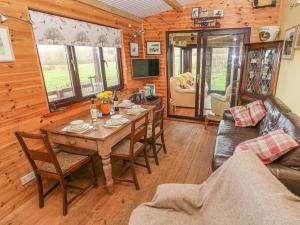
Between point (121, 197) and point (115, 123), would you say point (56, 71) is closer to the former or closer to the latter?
point (115, 123)

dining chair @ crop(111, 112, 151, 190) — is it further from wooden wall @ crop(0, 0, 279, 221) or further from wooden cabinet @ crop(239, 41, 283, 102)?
wooden cabinet @ crop(239, 41, 283, 102)

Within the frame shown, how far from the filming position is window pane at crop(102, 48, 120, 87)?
139 inches

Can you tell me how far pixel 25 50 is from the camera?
2.08 meters

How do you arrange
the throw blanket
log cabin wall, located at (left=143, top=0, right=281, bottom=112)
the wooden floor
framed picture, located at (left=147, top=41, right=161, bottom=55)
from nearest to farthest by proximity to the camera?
the throw blanket → the wooden floor → log cabin wall, located at (left=143, top=0, right=281, bottom=112) → framed picture, located at (left=147, top=41, right=161, bottom=55)

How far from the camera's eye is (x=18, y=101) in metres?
2.04

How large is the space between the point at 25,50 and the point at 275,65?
138 inches

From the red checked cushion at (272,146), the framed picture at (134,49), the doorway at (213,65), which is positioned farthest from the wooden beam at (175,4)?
the red checked cushion at (272,146)

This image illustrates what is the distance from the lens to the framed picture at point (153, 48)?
4.38 m

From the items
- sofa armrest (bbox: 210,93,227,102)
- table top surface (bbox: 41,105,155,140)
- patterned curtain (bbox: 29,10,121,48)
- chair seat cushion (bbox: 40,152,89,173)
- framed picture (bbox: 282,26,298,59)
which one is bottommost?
chair seat cushion (bbox: 40,152,89,173)

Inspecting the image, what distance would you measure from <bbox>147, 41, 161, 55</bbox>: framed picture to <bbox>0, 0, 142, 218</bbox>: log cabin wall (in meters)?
2.32

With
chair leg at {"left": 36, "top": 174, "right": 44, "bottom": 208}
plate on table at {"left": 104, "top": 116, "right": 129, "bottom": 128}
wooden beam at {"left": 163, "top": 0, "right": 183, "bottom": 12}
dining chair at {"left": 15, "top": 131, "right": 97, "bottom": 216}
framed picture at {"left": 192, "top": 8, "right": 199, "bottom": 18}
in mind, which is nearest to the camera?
dining chair at {"left": 15, "top": 131, "right": 97, "bottom": 216}

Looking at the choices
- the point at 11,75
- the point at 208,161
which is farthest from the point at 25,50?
the point at 208,161

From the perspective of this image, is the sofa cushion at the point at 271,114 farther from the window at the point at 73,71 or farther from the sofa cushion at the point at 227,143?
the window at the point at 73,71

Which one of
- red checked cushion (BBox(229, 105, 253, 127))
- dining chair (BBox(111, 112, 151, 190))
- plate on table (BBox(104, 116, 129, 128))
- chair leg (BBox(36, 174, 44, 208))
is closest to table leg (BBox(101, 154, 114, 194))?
dining chair (BBox(111, 112, 151, 190))
